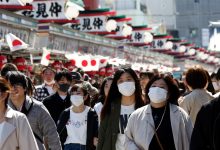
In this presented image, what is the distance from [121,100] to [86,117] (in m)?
1.04

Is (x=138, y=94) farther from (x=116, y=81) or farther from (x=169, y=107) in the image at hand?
(x=169, y=107)

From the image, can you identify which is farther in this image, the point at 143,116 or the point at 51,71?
the point at 51,71

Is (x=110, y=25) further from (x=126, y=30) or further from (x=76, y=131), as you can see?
(x=76, y=131)

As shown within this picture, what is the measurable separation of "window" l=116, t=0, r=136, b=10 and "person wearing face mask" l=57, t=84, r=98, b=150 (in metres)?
71.3

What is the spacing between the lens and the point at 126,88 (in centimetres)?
626

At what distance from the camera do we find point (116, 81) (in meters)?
6.43

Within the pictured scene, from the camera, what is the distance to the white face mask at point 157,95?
5418mm

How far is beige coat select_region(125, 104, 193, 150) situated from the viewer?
17.1ft

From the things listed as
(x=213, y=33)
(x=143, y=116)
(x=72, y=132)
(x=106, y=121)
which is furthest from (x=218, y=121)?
(x=213, y=33)

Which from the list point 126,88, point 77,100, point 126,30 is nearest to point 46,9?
point 126,30

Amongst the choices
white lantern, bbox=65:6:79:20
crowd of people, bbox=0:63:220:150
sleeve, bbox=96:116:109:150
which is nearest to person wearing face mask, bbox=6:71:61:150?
crowd of people, bbox=0:63:220:150

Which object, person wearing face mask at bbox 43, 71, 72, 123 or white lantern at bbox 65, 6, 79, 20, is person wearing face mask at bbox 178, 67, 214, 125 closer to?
person wearing face mask at bbox 43, 71, 72, 123

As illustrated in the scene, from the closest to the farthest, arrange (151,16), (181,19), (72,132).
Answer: (72,132) → (151,16) → (181,19)

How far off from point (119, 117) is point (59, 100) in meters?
2.41
